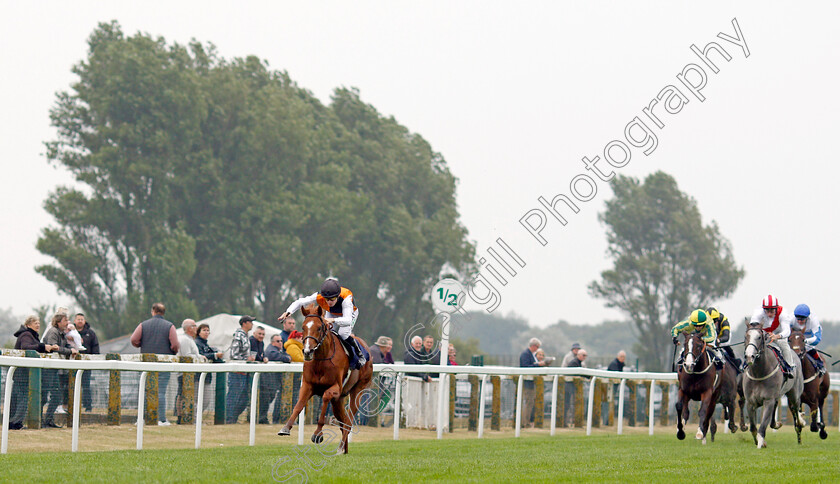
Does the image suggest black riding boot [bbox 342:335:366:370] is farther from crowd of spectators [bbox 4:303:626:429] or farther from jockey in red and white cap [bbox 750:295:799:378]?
jockey in red and white cap [bbox 750:295:799:378]

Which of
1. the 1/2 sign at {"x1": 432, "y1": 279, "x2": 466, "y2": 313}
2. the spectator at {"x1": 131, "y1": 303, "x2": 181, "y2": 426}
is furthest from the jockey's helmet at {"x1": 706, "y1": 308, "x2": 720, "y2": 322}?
the spectator at {"x1": 131, "y1": 303, "x2": 181, "y2": 426}

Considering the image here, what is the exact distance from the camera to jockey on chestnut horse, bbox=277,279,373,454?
8.93 meters

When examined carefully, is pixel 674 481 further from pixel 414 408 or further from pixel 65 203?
pixel 65 203

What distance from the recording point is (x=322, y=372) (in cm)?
923

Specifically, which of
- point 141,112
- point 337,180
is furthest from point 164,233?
point 337,180

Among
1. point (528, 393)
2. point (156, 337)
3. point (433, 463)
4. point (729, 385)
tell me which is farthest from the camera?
point (528, 393)

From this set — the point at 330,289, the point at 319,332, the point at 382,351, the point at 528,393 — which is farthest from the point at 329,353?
the point at 528,393

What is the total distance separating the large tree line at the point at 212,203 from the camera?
35562 mm

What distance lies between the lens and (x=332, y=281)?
30.8ft

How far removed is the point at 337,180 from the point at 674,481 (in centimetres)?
3478

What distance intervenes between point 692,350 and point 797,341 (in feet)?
5.97

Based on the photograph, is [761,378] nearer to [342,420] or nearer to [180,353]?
[342,420]

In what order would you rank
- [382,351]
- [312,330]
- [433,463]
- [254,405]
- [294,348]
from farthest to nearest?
[382,351] < [294,348] < [254,405] < [312,330] < [433,463]

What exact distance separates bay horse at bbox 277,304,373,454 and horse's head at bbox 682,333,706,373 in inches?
186
